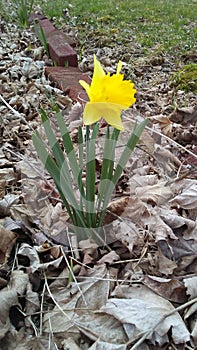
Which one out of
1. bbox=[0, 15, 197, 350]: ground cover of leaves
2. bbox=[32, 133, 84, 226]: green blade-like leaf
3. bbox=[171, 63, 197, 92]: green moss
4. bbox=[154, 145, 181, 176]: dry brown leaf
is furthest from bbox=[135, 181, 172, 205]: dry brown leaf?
bbox=[171, 63, 197, 92]: green moss

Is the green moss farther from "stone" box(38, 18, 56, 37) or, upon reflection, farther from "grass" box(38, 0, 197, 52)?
"stone" box(38, 18, 56, 37)

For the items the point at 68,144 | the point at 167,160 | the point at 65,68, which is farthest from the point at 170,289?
the point at 65,68

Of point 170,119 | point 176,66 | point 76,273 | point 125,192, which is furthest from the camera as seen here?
point 176,66

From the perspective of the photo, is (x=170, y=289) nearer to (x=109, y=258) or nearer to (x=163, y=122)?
→ (x=109, y=258)

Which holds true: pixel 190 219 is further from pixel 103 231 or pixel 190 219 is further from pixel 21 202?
pixel 21 202

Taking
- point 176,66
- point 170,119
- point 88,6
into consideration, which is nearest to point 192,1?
point 88,6

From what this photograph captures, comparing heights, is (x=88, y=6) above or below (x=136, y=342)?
above
